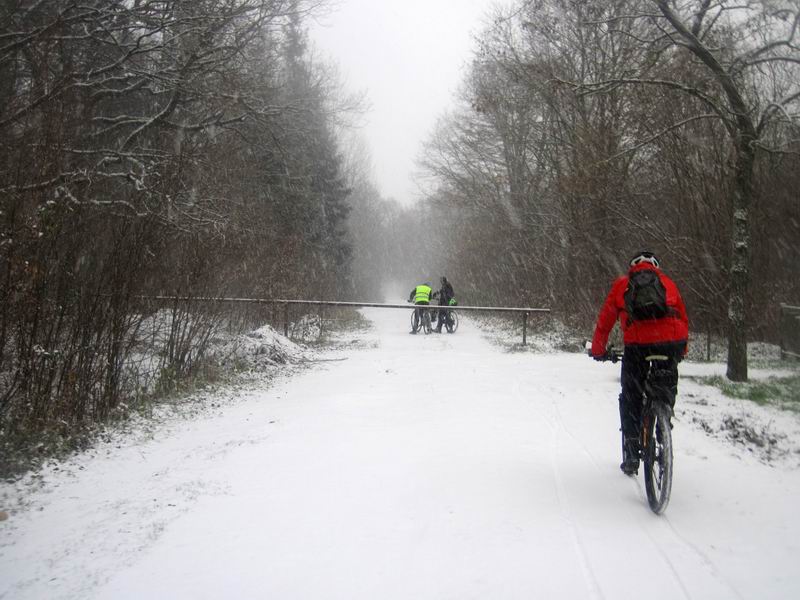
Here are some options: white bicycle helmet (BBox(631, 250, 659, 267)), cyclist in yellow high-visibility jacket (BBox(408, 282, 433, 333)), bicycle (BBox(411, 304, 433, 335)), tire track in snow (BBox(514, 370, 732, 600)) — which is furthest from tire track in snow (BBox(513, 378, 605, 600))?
bicycle (BBox(411, 304, 433, 335))

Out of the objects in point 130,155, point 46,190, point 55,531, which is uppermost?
point 130,155

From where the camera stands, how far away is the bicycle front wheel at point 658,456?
13.4 feet

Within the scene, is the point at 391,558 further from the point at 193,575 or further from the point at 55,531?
the point at 55,531

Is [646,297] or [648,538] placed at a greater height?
[646,297]

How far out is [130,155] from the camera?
9.79 meters

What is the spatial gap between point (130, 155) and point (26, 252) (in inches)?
202

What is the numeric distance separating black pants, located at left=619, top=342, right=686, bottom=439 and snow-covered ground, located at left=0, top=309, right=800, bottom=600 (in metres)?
0.60

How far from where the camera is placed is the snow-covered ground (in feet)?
10.6

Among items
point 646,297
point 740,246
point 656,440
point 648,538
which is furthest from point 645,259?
point 740,246

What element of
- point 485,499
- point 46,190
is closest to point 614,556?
point 485,499

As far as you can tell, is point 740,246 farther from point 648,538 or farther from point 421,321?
point 421,321

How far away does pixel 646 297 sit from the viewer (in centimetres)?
429

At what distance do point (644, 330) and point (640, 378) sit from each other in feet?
1.39

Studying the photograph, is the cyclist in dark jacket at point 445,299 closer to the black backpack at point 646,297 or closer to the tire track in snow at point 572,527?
the tire track in snow at point 572,527
